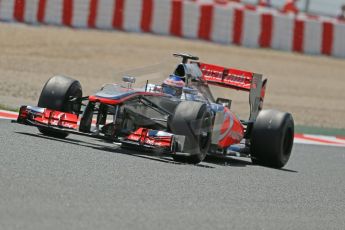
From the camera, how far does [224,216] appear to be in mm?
6969

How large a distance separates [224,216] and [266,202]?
1.09m

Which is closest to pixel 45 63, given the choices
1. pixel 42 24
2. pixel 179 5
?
pixel 42 24

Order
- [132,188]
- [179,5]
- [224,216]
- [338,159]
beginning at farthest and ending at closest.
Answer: [179,5]
[338,159]
[132,188]
[224,216]

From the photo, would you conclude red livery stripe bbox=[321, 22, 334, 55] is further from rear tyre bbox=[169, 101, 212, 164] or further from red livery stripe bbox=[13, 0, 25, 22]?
rear tyre bbox=[169, 101, 212, 164]

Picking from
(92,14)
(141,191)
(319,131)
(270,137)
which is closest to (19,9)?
(92,14)

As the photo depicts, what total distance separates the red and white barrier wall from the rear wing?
10.7 metres

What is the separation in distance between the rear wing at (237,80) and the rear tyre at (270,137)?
2.18 feet

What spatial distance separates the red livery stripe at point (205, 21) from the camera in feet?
83.1

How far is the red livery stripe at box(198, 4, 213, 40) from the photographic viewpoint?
25.3 m

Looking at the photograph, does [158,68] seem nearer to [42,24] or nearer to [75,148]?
[75,148]

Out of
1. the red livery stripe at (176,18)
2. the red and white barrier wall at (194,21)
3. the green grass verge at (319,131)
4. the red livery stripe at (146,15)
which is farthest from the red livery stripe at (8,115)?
the red livery stripe at (176,18)

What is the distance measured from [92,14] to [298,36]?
679 centimetres

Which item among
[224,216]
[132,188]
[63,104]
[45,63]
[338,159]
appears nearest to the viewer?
[224,216]

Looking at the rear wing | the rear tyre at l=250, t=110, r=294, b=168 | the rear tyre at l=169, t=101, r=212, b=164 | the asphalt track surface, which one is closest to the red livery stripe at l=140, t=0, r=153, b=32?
the rear wing
